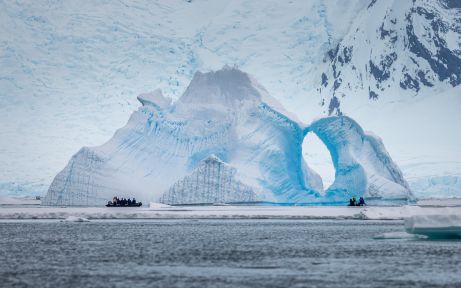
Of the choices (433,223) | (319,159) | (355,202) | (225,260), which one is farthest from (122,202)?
(319,159)

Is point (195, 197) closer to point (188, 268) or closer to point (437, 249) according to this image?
point (437, 249)

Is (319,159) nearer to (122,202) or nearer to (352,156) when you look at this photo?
(352,156)

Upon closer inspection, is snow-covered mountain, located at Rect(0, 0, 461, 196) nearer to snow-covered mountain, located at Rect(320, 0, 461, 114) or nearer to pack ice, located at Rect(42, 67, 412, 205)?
snow-covered mountain, located at Rect(320, 0, 461, 114)

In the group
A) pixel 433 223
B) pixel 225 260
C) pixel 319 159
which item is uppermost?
pixel 319 159

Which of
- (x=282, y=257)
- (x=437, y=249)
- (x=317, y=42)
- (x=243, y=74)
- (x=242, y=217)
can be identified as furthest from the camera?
(x=317, y=42)

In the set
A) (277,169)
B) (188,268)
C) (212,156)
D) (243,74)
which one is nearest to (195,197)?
(212,156)

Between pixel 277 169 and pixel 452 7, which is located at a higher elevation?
pixel 452 7
